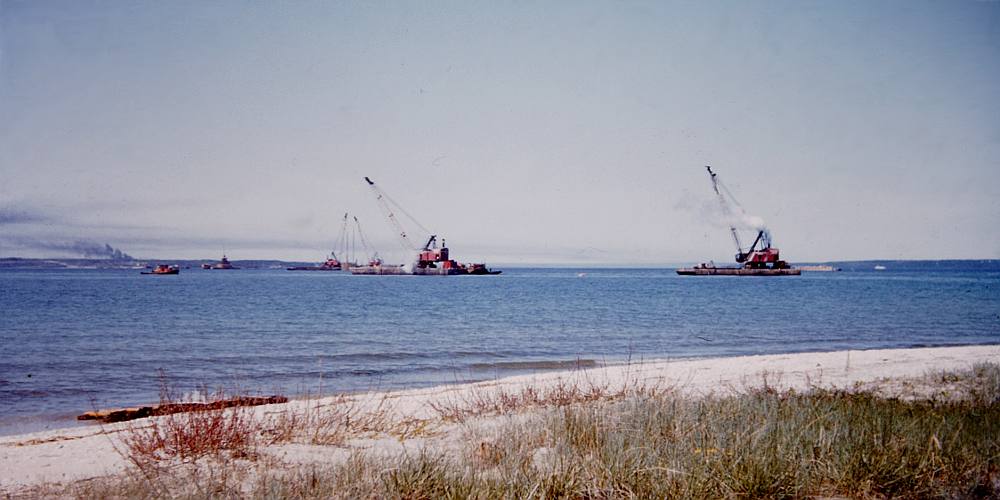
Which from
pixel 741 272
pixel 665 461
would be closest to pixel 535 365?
pixel 665 461

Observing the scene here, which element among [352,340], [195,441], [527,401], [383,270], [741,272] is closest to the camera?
[195,441]

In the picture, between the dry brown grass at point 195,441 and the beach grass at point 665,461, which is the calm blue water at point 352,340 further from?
the beach grass at point 665,461

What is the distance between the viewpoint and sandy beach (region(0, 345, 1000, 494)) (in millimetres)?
7625

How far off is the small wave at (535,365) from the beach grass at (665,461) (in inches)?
439

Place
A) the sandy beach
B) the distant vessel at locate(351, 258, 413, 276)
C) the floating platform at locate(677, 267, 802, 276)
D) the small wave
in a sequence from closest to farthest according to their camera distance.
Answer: the sandy beach
the small wave
the floating platform at locate(677, 267, 802, 276)
the distant vessel at locate(351, 258, 413, 276)

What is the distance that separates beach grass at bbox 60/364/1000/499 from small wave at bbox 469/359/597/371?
11152 millimetres

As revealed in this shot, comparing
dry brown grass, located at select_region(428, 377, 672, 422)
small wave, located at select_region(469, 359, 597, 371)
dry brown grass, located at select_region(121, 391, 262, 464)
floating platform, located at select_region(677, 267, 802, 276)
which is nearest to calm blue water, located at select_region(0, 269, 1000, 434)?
small wave, located at select_region(469, 359, 597, 371)

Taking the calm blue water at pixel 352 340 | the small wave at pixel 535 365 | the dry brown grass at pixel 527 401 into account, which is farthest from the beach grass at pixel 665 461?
the small wave at pixel 535 365

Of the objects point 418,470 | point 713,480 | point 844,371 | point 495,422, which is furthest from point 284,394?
point 844,371

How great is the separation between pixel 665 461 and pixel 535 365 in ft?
47.7

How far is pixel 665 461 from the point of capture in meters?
5.70

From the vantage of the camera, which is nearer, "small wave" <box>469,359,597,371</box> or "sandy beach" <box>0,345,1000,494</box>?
"sandy beach" <box>0,345,1000,494</box>

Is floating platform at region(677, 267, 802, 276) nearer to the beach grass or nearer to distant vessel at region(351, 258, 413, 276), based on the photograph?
distant vessel at region(351, 258, 413, 276)

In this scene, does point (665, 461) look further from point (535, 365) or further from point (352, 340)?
point (352, 340)
